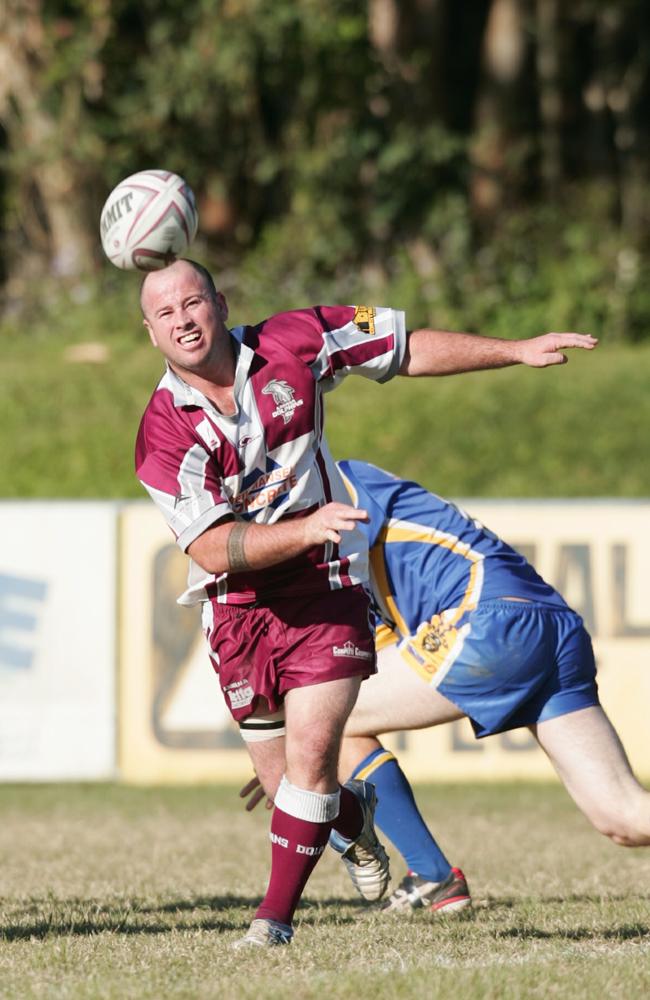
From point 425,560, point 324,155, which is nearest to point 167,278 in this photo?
point 425,560

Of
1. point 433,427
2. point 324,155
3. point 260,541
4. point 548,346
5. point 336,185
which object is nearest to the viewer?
point 260,541

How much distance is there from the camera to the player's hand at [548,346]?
16.6ft

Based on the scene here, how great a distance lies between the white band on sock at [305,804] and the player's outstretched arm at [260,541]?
2.31 ft

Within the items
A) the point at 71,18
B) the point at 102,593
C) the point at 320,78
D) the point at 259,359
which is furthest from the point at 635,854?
the point at 71,18

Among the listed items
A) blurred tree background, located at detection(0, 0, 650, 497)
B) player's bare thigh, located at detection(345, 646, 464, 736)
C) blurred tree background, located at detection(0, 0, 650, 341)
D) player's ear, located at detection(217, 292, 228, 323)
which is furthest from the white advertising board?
blurred tree background, located at detection(0, 0, 650, 341)

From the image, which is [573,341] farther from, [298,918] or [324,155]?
[324,155]

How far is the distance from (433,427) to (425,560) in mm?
11283

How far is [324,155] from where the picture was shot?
Answer: 2103cm

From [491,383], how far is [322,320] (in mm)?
12957

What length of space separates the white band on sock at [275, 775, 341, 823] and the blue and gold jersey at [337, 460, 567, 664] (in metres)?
1.08

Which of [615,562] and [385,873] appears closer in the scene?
[385,873]

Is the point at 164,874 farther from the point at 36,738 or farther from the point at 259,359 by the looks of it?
the point at 36,738

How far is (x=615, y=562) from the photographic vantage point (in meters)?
11.2

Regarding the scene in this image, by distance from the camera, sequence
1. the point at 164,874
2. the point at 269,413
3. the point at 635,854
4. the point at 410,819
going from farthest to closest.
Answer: the point at 635,854, the point at 164,874, the point at 410,819, the point at 269,413
